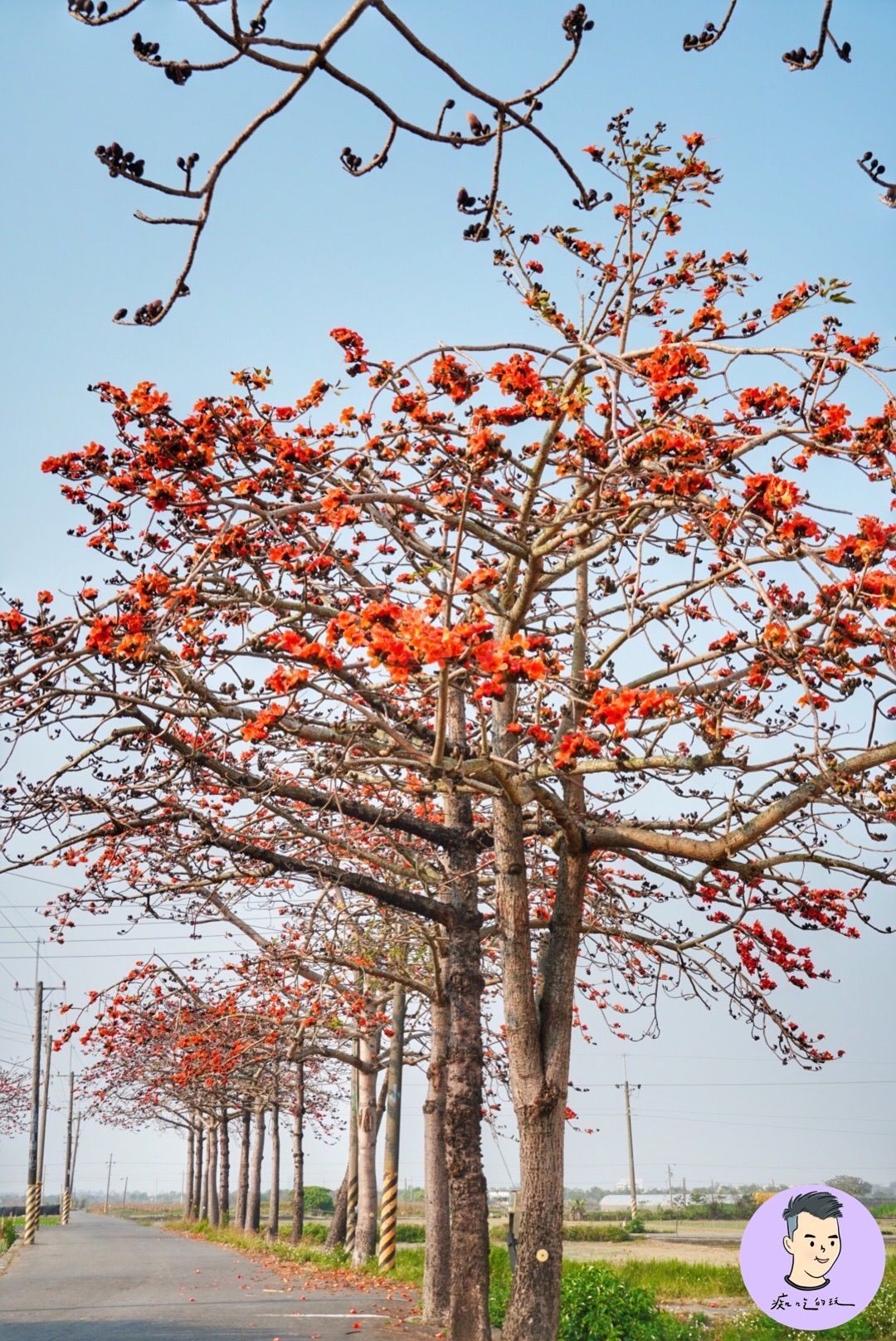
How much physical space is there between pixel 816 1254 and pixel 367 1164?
36.6ft

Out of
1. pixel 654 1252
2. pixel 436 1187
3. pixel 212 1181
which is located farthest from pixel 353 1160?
pixel 212 1181

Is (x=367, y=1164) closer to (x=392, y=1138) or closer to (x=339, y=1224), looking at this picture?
(x=392, y=1138)

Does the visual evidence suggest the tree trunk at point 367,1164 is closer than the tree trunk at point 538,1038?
No

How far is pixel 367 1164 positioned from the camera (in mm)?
16516

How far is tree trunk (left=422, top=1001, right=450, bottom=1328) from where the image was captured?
10586 millimetres

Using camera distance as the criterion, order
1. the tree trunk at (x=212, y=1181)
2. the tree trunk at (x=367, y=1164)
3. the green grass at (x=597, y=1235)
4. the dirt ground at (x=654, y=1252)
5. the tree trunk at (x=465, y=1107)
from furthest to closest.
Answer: the tree trunk at (x=212, y=1181), the green grass at (x=597, y=1235), the dirt ground at (x=654, y=1252), the tree trunk at (x=367, y=1164), the tree trunk at (x=465, y=1107)

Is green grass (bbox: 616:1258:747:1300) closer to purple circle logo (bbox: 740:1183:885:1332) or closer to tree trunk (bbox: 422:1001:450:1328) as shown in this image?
tree trunk (bbox: 422:1001:450:1328)

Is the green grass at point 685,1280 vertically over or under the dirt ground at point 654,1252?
over

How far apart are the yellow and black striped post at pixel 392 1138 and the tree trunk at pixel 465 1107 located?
6311 millimetres

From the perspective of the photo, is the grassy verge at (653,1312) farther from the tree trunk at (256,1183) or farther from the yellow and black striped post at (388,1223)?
the tree trunk at (256,1183)

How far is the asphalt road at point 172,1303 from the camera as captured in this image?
10336mm

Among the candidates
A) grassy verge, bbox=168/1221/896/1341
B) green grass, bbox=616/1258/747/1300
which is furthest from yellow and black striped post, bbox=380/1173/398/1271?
green grass, bbox=616/1258/747/1300

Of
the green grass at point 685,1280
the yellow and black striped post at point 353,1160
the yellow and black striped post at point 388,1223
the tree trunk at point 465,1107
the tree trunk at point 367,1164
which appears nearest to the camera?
the tree trunk at point 465,1107

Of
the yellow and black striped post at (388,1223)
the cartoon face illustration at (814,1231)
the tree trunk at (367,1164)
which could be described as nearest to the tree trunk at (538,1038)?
the cartoon face illustration at (814,1231)
